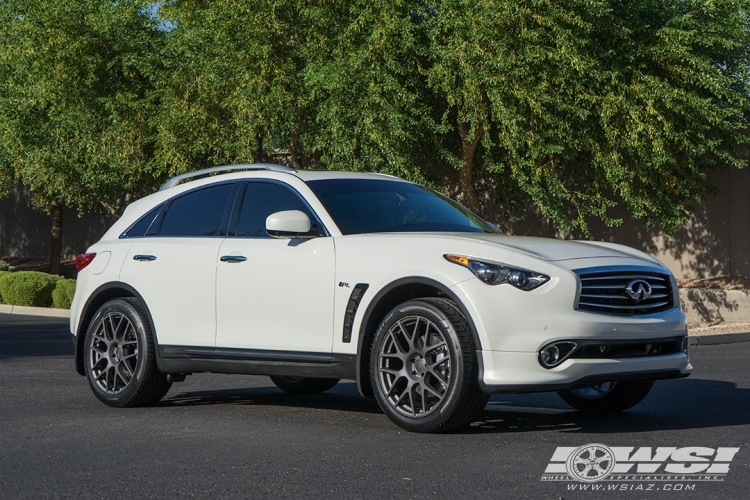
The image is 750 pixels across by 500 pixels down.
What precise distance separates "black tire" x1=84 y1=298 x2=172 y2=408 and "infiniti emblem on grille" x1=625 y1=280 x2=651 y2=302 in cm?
369

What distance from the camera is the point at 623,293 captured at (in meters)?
7.18

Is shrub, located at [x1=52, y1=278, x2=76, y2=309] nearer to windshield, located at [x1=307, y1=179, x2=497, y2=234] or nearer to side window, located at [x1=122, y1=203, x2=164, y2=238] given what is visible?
side window, located at [x1=122, y1=203, x2=164, y2=238]

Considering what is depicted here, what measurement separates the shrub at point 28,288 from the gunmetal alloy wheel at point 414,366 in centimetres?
1788

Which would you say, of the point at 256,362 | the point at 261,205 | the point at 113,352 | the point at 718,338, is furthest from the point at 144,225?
the point at 718,338

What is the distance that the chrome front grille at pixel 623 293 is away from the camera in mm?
7035

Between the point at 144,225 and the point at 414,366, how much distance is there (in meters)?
3.19

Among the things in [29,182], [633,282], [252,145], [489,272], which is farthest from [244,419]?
[29,182]

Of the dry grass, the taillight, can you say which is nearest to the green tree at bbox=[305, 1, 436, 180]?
the dry grass

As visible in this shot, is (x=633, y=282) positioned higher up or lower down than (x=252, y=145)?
lower down

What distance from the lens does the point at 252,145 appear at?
2267cm

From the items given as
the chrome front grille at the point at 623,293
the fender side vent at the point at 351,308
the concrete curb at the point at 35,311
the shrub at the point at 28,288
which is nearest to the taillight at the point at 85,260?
the fender side vent at the point at 351,308

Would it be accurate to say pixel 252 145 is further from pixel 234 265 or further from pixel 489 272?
pixel 489 272

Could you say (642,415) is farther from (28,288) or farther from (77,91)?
(77,91)

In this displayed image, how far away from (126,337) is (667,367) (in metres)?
4.15
